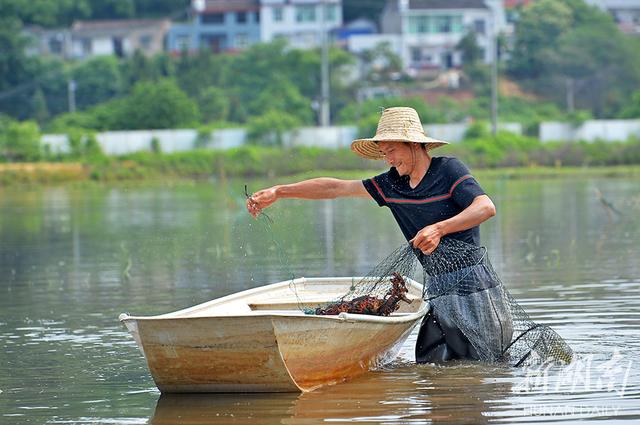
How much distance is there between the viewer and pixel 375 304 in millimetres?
8820

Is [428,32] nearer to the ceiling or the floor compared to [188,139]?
nearer to the ceiling

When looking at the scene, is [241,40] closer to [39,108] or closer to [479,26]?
[479,26]

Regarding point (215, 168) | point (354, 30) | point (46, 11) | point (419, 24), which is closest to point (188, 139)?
point (215, 168)

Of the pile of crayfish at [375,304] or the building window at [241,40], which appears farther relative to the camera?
the building window at [241,40]

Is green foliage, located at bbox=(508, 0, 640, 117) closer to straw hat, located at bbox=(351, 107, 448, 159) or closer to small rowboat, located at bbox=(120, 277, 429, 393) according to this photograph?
straw hat, located at bbox=(351, 107, 448, 159)

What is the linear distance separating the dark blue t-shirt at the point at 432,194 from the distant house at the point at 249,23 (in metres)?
68.9

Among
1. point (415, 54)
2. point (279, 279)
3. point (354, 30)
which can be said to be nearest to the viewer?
point (279, 279)

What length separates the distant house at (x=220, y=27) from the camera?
81375 millimetres

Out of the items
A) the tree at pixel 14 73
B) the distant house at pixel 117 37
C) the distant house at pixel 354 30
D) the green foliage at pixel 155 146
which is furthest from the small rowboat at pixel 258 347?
the distant house at pixel 117 37

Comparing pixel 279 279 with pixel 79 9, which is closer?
pixel 279 279

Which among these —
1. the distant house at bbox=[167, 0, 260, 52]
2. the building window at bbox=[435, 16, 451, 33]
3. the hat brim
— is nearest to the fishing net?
the hat brim

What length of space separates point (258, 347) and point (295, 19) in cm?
7205

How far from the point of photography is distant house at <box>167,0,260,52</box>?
81375 mm

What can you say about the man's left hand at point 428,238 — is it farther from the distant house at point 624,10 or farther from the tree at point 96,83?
the distant house at point 624,10
